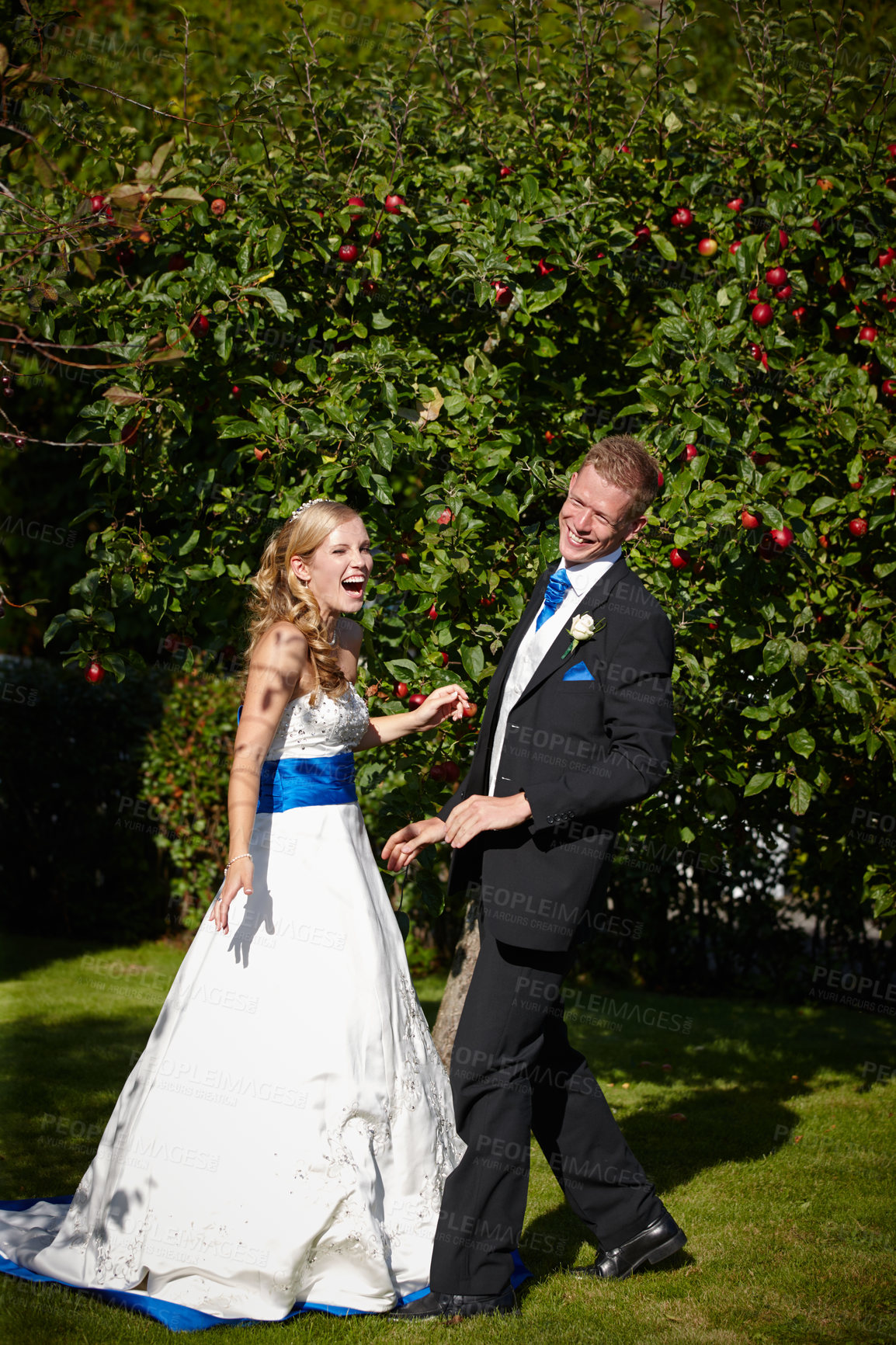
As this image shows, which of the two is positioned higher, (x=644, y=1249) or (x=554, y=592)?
(x=554, y=592)

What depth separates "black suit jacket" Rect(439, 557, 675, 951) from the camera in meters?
2.75

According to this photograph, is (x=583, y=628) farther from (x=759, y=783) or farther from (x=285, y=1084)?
(x=285, y=1084)

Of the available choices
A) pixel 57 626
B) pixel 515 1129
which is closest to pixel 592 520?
pixel 515 1129

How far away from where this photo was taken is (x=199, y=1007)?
3.00 m

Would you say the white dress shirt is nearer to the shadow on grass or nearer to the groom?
the groom

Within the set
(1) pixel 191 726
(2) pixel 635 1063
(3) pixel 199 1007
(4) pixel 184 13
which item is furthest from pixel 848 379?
(1) pixel 191 726

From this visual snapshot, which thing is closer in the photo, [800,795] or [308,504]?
[308,504]

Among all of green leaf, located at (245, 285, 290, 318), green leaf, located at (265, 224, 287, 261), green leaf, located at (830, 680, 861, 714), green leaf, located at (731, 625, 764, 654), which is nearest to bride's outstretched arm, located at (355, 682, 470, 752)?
green leaf, located at (731, 625, 764, 654)

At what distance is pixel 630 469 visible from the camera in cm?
296

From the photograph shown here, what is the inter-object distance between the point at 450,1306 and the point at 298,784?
1.42 metres

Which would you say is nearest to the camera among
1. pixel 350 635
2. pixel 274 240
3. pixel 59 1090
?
pixel 274 240

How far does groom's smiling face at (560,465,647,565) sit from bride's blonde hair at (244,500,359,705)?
685mm

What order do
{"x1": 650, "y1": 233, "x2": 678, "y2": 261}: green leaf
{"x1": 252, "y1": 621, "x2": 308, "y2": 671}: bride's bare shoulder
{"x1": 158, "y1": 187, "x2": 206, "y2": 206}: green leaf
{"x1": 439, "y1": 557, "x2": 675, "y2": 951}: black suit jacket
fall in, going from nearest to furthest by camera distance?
1. {"x1": 439, "y1": 557, "x2": 675, "y2": 951}: black suit jacket
2. {"x1": 158, "y1": 187, "x2": 206, "y2": 206}: green leaf
3. {"x1": 252, "y1": 621, "x2": 308, "y2": 671}: bride's bare shoulder
4. {"x1": 650, "y1": 233, "x2": 678, "y2": 261}: green leaf

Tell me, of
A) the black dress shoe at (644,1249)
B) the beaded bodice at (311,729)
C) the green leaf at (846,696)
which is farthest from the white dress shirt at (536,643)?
the black dress shoe at (644,1249)
